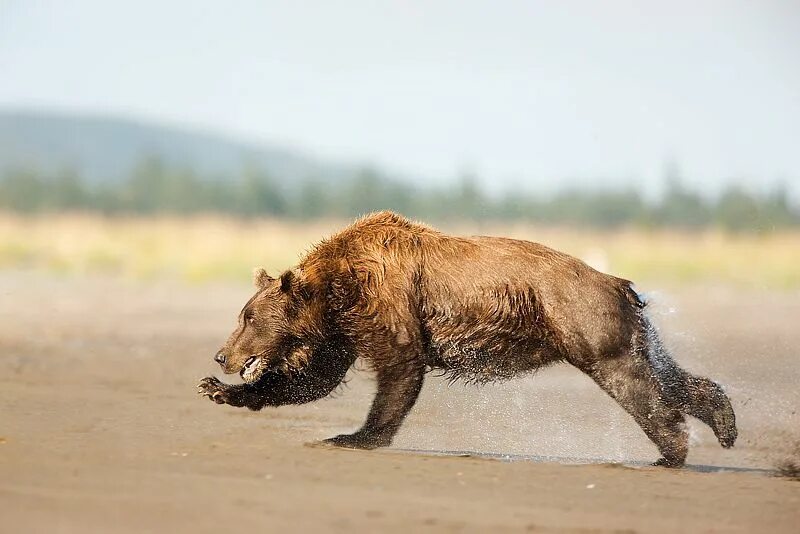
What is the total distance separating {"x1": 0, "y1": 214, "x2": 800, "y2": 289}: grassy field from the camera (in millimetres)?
31875

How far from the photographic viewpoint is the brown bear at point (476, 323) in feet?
32.4

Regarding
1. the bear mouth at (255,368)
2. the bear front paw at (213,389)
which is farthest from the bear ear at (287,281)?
the bear front paw at (213,389)

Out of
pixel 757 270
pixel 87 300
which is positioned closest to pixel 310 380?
pixel 87 300

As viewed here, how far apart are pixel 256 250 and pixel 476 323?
2567 cm

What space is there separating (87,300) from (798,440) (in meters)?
16.8

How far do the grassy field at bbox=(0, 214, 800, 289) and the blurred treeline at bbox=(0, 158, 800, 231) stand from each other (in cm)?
159

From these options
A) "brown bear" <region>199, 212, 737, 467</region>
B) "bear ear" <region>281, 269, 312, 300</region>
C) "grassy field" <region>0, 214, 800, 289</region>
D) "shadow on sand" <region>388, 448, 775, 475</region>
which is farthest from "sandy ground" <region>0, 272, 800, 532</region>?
"grassy field" <region>0, 214, 800, 289</region>

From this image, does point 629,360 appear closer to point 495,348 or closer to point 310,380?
point 495,348

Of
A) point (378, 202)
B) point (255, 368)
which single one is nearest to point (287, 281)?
point (255, 368)

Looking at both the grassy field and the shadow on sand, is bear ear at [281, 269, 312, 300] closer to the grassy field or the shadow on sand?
the shadow on sand

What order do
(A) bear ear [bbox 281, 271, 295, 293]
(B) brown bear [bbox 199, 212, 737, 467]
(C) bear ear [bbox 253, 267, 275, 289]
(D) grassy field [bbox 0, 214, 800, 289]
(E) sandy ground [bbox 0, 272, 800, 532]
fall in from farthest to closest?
(D) grassy field [bbox 0, 214, 800, 289], (C) bear ear [bbox 253, 267, 275, 289], (A) bear ear [bbox 281, 271, 295, 293], (B) brown bear [bbox 199, 212, 737, 467], (E) sandy ground [bbox 0, 272, 800, 532]

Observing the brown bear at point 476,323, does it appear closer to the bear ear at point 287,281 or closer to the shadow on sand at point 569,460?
the bear ear at point 287,281

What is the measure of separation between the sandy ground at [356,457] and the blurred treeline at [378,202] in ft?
81.4

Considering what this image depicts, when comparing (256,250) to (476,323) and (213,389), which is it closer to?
(213,389)
